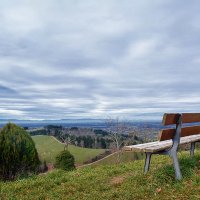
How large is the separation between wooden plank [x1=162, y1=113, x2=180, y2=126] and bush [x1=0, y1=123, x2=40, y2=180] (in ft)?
17.8

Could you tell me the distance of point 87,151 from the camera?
70688mm

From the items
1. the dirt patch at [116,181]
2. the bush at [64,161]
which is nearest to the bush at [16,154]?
the dirt patch at [116,181]

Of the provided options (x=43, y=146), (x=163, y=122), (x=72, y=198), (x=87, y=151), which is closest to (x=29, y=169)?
(x=72, y=198)

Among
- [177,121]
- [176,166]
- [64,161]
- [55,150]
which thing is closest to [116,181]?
[176,166]

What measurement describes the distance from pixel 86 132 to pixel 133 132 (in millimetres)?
33408

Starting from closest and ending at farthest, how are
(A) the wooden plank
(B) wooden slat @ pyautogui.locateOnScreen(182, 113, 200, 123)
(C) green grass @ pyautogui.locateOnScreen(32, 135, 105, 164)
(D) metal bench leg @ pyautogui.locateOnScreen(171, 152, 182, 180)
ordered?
(A) the wooden plank < (D) metal bench leg @ pyautogui.locateOnScreen(171, 152, 182, 180) < (B) wooden slat @ pyautogui.locateOnScreen(182, 113, 200, 123) < (C) green grass @ pyautogui.locateOnScreen(32, 135, 105, 164)

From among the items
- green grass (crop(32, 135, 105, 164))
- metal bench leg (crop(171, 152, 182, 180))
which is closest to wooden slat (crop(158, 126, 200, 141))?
metal bench leg (crop(171, 152, 182, 180))

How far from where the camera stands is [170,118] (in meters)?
5.95

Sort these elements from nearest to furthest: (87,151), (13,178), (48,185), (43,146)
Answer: (48,185) < (13,178) < (87,151) < (43,146)

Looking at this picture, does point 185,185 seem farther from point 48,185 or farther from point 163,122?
point 48,185

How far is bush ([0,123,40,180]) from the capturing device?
31.1 ft

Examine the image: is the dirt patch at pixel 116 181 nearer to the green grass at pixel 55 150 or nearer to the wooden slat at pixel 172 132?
the wooden slat at pixel 172 132

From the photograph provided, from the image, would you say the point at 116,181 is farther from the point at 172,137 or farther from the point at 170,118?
the point at 170,118

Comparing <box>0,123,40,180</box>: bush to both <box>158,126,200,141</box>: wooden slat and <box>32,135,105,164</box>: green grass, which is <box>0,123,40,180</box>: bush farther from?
<box>32,135,105,164</box>: green grass
